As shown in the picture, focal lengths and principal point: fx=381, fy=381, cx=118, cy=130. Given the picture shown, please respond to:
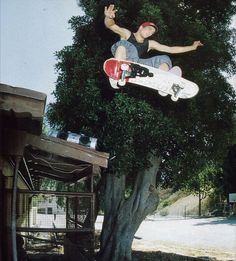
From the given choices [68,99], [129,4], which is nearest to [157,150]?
[68,99]

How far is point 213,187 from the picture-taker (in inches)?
1764

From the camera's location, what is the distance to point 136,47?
11.2m

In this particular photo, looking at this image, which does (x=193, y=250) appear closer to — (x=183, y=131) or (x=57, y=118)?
(x=183, y=131)

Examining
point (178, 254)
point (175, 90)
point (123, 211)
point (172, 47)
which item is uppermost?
point (172, 47)

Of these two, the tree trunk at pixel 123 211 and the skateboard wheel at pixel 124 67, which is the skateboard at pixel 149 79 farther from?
the tree trunk at pixel 123 211

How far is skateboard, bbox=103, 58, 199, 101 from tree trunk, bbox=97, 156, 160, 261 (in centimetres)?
260

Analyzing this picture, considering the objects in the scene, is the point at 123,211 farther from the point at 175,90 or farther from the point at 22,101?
the point at 22,101

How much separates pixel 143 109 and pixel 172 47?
2173 mm

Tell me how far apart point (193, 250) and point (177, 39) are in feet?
29.7

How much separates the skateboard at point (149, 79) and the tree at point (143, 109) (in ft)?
1.16

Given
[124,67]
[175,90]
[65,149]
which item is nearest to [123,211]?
[175,90]

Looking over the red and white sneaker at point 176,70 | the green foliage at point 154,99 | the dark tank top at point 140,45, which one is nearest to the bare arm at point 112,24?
the dark tank top at point 140,45

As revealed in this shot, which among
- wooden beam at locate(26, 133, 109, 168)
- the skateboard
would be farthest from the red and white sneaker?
wooden beam at locate(26, 133, 109, 168)

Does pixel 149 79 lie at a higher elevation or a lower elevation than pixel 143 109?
higher
